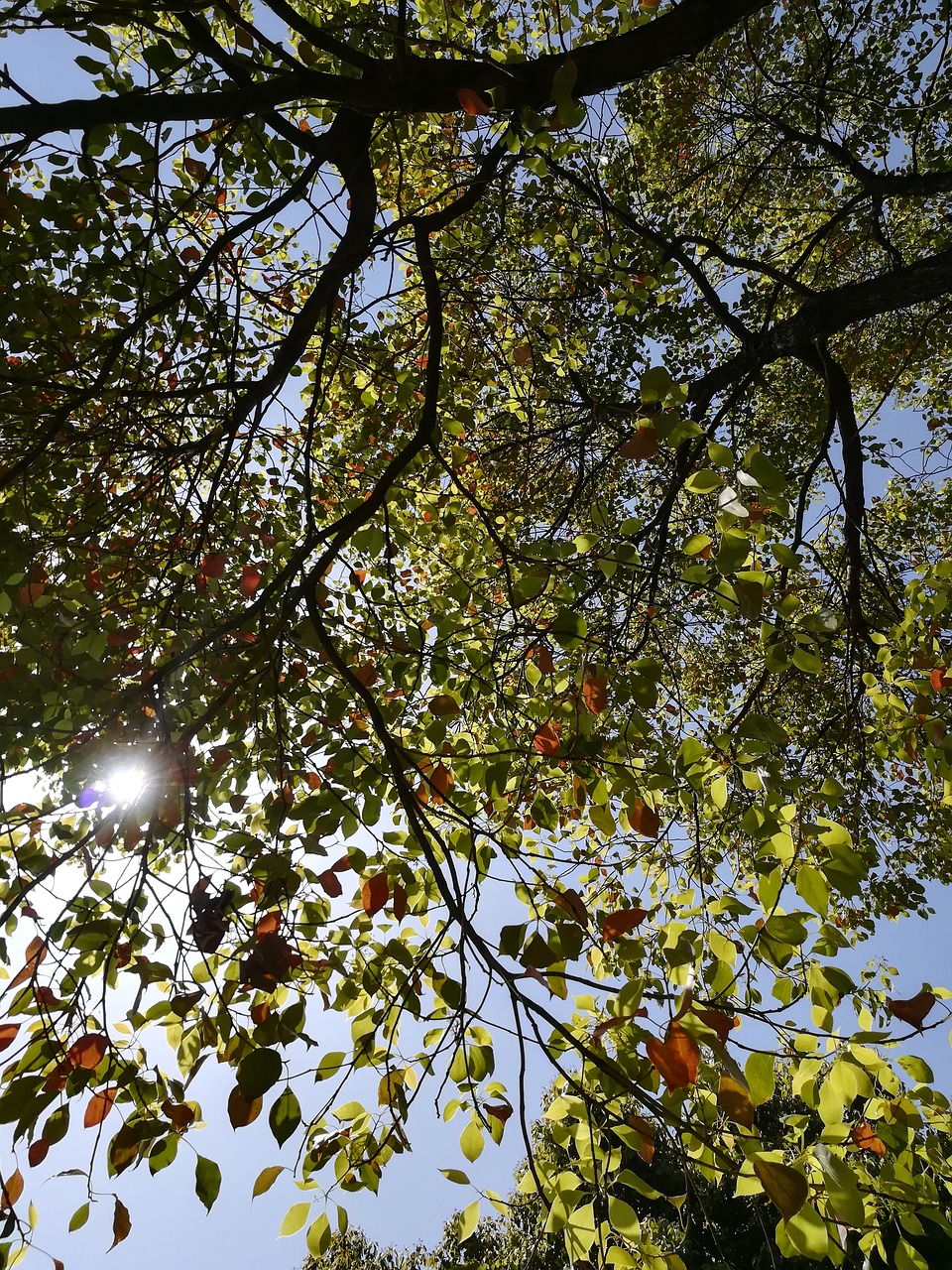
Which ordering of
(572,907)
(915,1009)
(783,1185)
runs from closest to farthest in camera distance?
(783,1185) < (915,1009) < (572,907)

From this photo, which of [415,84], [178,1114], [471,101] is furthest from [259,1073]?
[415,84]

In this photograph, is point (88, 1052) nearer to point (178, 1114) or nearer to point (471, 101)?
point (178, 1114)

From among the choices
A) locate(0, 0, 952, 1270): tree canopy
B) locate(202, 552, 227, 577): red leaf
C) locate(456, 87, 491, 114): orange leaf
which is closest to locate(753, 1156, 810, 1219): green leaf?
locate(0, 0, 952, 1270): tree canopy

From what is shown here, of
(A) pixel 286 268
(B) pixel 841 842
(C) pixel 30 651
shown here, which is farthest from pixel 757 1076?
(A) pixel 286 268

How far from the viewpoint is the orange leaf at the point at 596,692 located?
2.32 meters

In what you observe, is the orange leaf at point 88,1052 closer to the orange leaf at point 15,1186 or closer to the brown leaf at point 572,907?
the orange leaf at point 15,1186

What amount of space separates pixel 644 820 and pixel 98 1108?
1.88 metres

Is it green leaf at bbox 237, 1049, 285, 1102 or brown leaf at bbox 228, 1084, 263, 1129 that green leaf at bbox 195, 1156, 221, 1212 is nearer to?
brown leaf at bbox 228, 1084, 263, 1129

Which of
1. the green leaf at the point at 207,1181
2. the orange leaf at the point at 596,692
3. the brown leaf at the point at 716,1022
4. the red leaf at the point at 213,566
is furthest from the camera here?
the red leaf at the point at 213,566

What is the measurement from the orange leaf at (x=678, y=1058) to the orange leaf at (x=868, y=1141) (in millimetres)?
905

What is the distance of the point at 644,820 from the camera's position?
2305mm

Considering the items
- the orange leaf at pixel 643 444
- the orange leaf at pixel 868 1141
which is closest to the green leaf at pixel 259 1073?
the orange leaf at pixel 868 1141

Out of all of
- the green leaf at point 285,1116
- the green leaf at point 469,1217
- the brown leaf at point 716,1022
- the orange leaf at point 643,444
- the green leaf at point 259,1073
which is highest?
the orange leaf at point 643,444

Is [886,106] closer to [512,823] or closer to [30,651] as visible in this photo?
[512,823]
